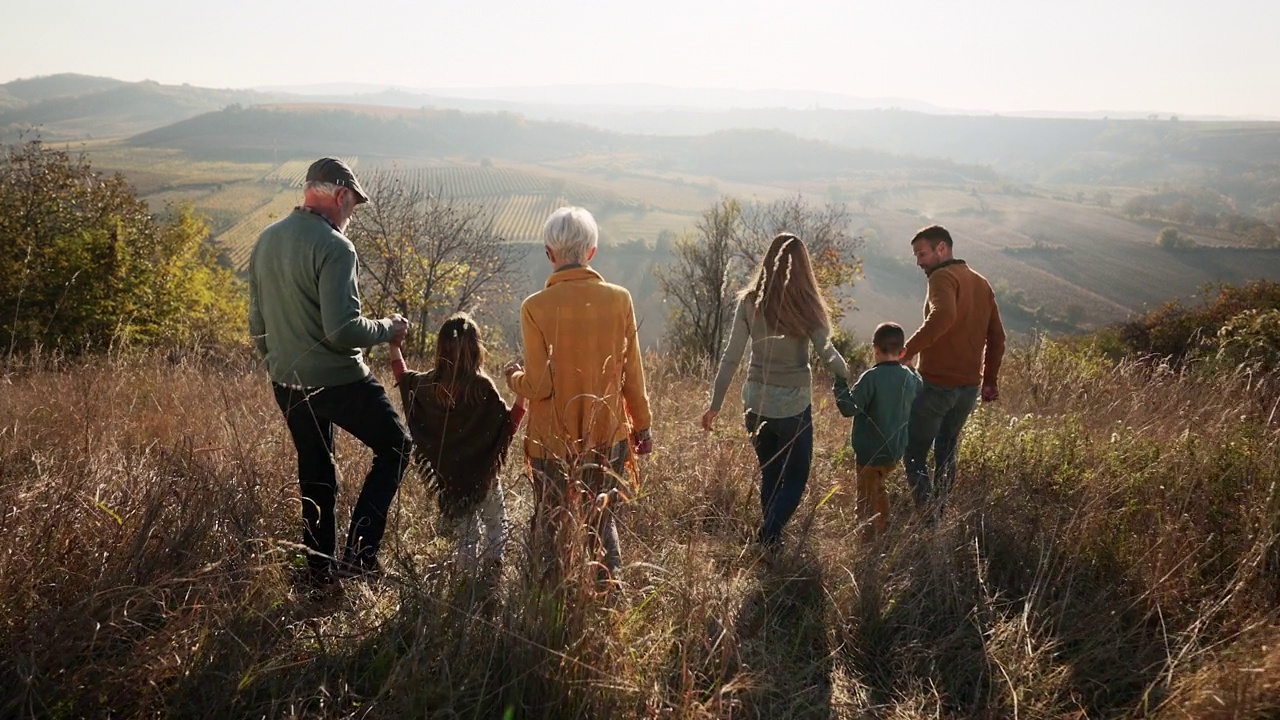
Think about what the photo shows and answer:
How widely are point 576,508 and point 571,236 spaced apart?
3.61 ft

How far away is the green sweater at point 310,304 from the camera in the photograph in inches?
106

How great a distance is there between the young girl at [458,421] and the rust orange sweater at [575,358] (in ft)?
0.79

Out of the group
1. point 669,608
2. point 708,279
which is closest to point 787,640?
point 669,608

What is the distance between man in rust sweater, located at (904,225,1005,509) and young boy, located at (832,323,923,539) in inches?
10.5

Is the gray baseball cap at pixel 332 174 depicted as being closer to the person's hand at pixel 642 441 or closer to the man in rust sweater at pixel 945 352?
the person's hand at pixel 642 441

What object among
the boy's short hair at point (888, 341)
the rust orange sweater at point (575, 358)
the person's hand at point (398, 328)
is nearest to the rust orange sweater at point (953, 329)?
the boy's short hair at point (888, 341)

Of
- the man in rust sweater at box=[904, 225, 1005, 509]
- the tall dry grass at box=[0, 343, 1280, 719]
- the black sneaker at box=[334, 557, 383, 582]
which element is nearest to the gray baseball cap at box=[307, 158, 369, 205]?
the tall dry grass at box=[0, 343, 1280, 719]

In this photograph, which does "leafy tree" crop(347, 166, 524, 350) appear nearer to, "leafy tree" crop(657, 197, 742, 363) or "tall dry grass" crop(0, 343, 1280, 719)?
"leafy tree" crop(657, 197, 742, 363)

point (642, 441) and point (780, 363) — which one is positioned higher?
point (780, 363)

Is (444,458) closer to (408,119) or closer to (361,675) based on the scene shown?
(361,675)

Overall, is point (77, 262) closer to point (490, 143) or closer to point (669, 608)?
point (669, 608)

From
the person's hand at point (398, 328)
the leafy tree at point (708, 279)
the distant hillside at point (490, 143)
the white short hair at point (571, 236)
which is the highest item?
the distant hillside at point (490, 143)

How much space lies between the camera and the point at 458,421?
2.95 meters

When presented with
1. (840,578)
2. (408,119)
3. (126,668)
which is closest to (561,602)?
(126,668)
